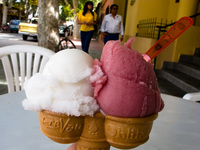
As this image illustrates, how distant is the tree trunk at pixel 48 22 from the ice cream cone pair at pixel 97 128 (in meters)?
5.52

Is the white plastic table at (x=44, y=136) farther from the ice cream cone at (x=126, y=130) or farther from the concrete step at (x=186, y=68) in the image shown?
the concrete step at (x=186, y=68)

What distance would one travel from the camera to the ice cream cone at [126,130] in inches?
24.1

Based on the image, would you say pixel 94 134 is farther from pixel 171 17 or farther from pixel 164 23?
pixel 164 23

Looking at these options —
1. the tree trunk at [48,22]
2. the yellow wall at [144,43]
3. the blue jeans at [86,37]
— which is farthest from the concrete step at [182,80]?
the tree trunk at [48,22]

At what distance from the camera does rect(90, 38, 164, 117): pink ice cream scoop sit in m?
0.61

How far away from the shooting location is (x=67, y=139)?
2.10 feet

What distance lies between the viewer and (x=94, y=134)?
2.09ft

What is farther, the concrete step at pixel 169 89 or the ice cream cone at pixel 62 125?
the concrete step at pixel 169 89

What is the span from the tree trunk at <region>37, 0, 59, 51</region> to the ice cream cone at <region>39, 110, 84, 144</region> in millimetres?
5507

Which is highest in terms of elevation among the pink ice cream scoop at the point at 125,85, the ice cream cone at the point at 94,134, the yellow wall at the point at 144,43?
the pink ice cream scoop at the point at 125,85

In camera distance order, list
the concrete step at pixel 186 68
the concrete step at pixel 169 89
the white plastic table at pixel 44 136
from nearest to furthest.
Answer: the white plastic table at pixel 44 136 < the concrete step at pixel 169 89 < the concrete step at pixel 186 68

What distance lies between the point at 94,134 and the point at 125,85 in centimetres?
17

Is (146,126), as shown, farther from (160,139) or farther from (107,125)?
(160,139)

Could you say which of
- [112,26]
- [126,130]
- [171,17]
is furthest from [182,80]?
[126,130]
